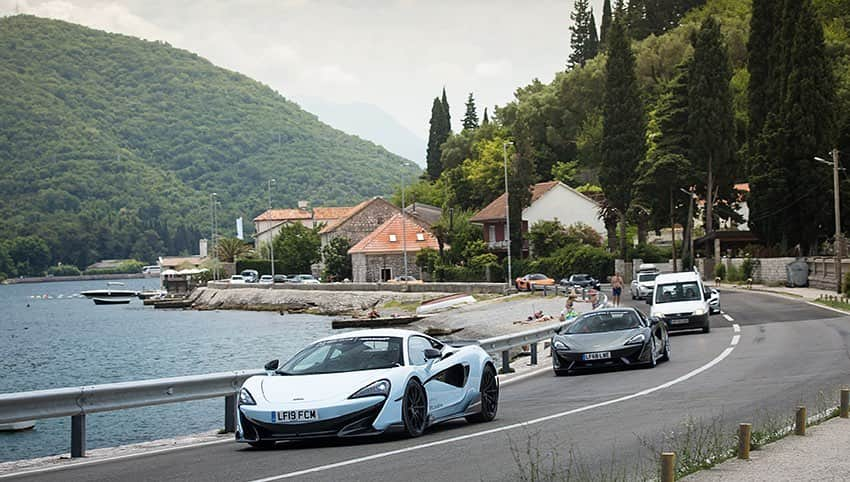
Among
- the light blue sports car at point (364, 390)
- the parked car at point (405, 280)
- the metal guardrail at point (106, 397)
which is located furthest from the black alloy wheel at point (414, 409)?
the parked car at point (405, 280)

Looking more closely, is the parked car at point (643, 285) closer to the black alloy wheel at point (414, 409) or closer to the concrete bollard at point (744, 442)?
the black alloy wheel at point (414, 409)

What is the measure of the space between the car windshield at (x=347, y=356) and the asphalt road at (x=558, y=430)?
0.93m

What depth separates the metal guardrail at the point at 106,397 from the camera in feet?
46.3

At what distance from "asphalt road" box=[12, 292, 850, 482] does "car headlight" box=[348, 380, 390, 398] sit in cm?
61

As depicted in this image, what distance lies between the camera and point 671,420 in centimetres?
1504

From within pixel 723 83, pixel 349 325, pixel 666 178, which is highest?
pixel 723 83

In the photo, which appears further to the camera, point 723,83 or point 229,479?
point 723,83

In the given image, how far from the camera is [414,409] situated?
14.4 metres


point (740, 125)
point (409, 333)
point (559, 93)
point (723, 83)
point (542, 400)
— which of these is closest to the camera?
point (409, 333)

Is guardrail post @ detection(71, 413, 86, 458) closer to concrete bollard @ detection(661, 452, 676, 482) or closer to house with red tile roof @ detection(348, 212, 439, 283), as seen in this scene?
concrete bollard @ detection(661, 452, 676, 482)

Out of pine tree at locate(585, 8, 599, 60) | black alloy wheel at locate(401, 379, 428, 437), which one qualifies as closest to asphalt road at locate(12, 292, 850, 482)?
black alloy wheel at locate(401, 379, 428, 437)

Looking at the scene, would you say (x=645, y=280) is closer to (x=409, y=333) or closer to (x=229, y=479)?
(x=409, y=333)

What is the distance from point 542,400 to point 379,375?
6.03 meters

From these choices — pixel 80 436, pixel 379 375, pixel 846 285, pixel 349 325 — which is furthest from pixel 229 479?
pixel 349 325
